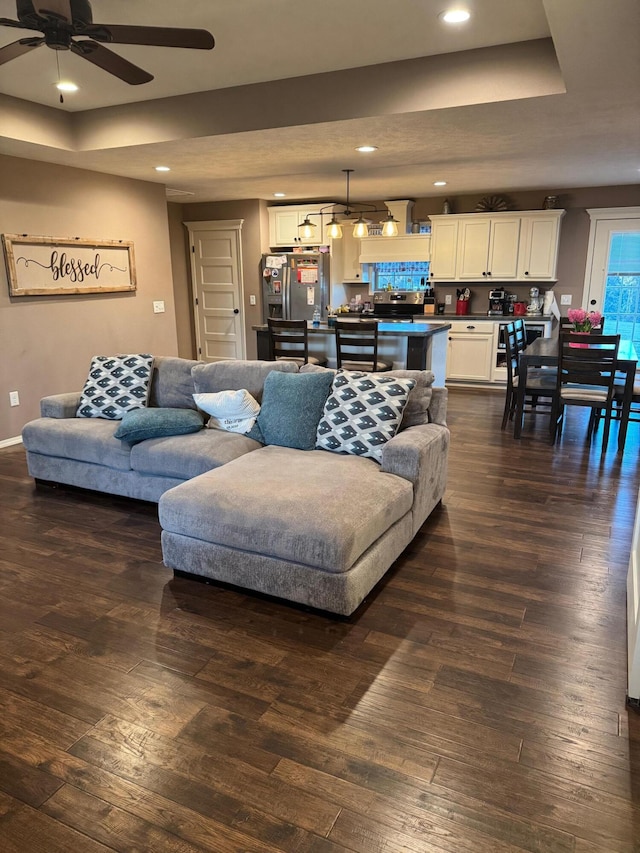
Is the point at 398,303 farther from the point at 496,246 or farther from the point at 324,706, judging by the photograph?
the point at 324,706

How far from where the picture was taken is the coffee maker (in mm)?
7664

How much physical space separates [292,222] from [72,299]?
3.58 metres

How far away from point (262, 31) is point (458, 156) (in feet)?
8.09

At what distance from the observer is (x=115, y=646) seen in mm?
2318

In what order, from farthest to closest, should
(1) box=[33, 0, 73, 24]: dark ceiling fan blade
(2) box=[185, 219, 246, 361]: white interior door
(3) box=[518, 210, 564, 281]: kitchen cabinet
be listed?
(2) box=[185, 219, 246, 361]: white interior door, (3) box=[518, 210, 564, 281]: kitchen cabinet, (1) box=[33, 0, 73, 24]: dark ceiling fan blade

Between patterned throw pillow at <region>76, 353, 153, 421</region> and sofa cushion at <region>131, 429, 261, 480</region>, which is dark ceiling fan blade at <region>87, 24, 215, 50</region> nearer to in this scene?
sofa cushion at <region>131, 429, 261, 480</region>

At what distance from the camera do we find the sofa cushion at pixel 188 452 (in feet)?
11.2

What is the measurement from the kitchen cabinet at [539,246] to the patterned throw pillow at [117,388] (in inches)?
205

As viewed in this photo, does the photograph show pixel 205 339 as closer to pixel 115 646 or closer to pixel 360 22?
pixel 360 22

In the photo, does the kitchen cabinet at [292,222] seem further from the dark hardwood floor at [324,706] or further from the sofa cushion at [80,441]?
the dark hardwood floor at [324,706]

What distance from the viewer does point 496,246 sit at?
743 centimetres

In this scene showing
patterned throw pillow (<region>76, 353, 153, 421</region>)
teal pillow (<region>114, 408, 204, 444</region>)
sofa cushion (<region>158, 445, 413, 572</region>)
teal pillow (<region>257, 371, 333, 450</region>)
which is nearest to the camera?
sofa cushion (<region>158, 445, 413, 572</region>)

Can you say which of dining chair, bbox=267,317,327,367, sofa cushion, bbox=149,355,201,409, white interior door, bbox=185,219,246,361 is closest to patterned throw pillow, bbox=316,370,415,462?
sofa cushion, bbox=149,355,201,409

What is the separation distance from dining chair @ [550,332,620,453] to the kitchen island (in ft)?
3.64
